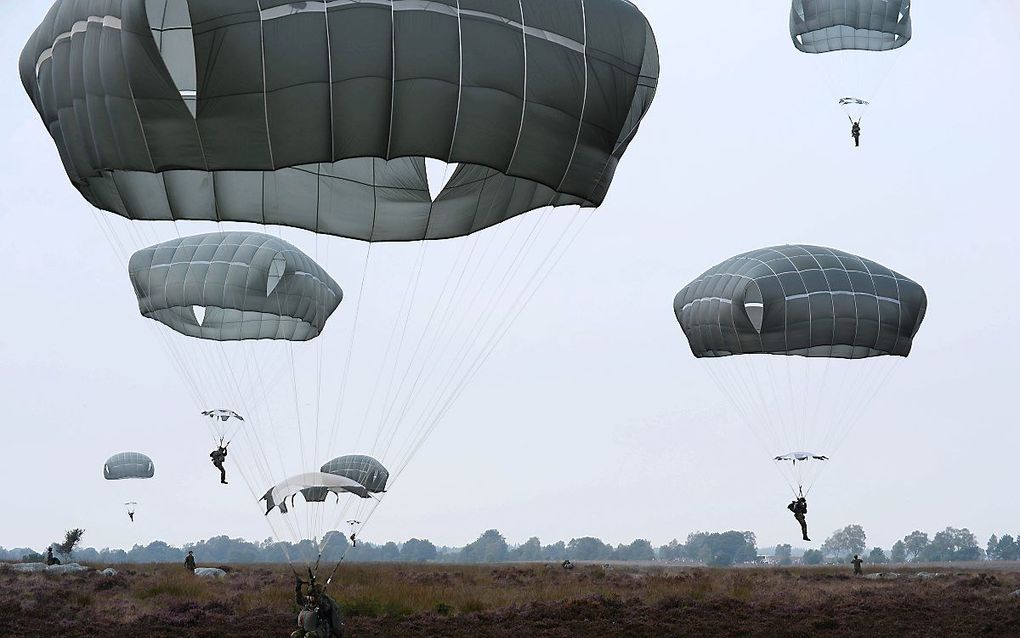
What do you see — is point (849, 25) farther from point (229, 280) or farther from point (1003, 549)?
point (1003, 549)

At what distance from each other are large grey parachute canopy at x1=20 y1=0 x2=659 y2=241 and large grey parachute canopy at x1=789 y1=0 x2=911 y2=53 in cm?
2449

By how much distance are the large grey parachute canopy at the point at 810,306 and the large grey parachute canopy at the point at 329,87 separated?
44.8ft

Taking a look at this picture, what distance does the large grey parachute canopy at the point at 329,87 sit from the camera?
498 inches

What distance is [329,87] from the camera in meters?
12.9

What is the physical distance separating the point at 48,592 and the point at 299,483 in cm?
1667

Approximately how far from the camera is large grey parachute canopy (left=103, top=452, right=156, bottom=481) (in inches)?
2156

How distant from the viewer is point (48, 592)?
29.7m

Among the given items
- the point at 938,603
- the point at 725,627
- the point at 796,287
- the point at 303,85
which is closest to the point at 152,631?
the point at 725,627

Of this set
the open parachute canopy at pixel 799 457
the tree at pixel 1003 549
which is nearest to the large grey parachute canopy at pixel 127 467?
the open parachute canopy at pixel 799 457

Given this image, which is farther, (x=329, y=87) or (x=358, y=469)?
(x=358, y=469)

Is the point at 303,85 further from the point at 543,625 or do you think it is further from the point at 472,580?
the point at 472,580

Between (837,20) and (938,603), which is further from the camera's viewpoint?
(837,20)

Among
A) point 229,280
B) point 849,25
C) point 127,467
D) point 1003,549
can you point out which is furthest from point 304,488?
point 1003,549

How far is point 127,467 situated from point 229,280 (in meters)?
32.3
